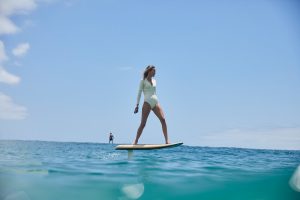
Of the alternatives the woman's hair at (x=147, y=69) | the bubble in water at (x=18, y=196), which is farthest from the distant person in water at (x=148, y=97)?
the bubble in water at (x=18, y=196)

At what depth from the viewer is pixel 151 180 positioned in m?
5.13

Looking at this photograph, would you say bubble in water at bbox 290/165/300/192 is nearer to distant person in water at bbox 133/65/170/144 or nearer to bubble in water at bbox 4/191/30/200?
distant person in water at bbox 133/65/170/144

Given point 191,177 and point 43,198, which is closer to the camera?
point 43,198

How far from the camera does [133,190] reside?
4.60m

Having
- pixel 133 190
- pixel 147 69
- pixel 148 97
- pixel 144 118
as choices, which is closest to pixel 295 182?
Result: pixel 133 190

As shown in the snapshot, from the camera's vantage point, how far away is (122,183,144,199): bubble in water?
173 inches

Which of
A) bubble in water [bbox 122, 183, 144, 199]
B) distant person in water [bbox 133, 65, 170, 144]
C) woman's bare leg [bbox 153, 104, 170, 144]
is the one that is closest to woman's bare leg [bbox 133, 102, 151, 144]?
distant person in water [bbox 133, 65, 170, 144]

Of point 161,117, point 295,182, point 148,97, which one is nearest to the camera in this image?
point 295,182

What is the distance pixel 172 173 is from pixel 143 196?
5.56 feet

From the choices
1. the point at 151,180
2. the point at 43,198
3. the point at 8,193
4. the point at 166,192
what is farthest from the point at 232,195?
the point at 8,193

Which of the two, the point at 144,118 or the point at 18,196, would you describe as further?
the point at 144,118

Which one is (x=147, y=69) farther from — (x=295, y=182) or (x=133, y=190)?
(x=295, y=182)

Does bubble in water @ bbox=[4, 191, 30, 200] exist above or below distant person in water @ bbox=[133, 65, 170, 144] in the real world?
below

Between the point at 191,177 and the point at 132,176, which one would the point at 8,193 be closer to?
the point at 132,176
